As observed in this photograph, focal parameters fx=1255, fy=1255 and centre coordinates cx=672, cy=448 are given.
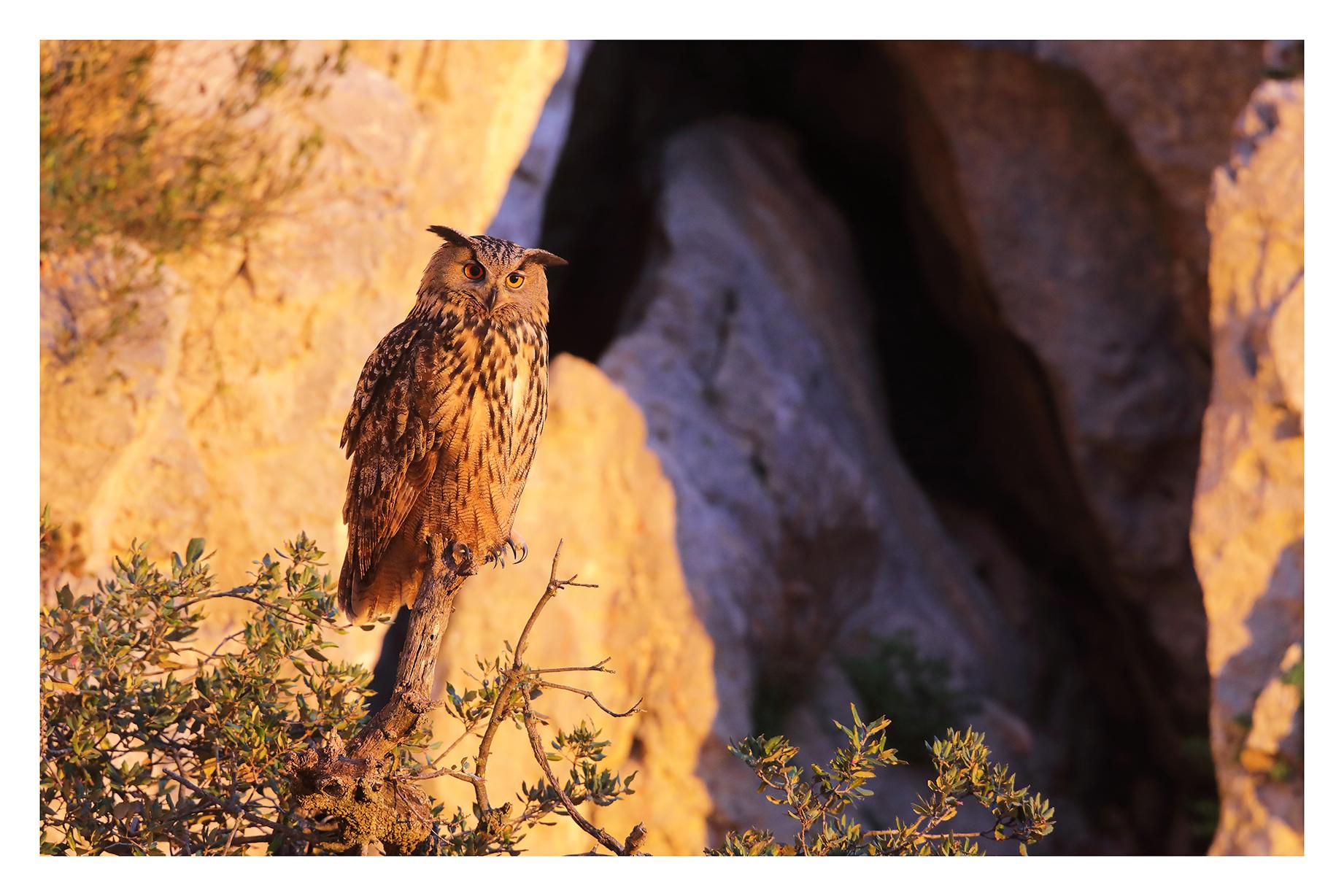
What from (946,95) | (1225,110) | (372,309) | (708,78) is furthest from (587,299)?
(1225,110)

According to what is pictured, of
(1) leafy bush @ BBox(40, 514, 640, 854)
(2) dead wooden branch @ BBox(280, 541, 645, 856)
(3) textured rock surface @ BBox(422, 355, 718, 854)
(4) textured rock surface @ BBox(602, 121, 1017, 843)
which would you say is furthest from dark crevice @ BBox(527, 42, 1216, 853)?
(2) dead wooden branch @ BBox(280, 541, 645, 856)

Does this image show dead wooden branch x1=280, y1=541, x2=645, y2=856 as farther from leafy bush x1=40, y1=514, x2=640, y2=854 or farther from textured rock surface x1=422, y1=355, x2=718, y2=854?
textured rock surface x1=422, y1=355, x2=718, y2=854

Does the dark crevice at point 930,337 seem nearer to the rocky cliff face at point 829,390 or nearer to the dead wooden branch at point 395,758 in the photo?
the rocky cliff face at point 829,390

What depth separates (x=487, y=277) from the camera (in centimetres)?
200

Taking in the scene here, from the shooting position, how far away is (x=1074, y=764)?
26.4 ft

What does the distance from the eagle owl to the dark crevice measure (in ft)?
17.0

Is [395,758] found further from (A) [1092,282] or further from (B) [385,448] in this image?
(A) [1092,282]

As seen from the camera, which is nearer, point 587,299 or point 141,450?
point 141,450

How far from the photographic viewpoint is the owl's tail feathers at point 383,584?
2.18 meters

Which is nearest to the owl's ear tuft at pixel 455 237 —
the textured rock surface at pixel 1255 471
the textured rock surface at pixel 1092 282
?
the textured rock surface at pixel 1255 471

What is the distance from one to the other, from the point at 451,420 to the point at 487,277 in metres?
0.24

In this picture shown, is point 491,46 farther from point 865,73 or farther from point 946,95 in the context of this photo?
point 865,73

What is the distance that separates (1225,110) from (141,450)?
18.5 ft

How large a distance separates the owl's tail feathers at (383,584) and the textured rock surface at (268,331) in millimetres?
2305
